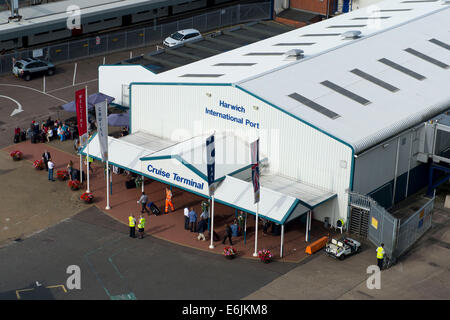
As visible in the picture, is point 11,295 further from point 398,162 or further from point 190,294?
point 398,162

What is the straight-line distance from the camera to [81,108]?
50594 mm

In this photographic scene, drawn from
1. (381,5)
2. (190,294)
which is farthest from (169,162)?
(381,5)

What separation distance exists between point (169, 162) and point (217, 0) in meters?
54.6

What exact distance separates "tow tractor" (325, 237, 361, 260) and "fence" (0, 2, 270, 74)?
44.8m

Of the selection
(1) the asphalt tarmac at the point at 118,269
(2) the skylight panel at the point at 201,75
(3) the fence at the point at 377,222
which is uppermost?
(2) the skylight panel at the point at 201,75

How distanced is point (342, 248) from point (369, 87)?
13712 mm

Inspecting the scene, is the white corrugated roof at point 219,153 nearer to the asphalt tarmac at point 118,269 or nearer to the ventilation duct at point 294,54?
the asphalt tarmac at point 118,269

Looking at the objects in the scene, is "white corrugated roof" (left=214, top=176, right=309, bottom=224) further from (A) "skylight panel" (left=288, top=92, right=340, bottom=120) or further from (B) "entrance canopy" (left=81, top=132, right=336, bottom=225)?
(A) "skylight panel" (left=288, top=92, right=340, bottom=120)

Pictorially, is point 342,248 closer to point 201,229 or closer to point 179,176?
point 201,229

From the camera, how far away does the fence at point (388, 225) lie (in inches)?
1682

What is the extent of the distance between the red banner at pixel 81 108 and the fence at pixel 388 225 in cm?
1883

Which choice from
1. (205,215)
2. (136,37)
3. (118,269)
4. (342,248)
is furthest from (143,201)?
(136,37)

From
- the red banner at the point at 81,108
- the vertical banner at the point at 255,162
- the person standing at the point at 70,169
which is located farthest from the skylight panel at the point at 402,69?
the person standing at the point at 70,169

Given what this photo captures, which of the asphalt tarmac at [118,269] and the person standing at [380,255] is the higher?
the person standing at [380,255]
